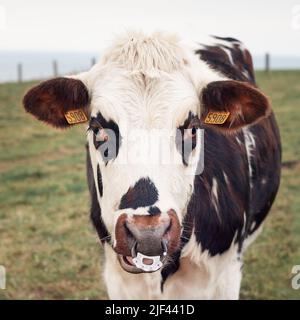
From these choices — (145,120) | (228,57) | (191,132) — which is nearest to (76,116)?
(145,120)

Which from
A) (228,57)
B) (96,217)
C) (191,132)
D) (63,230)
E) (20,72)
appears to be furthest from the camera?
(20,72)

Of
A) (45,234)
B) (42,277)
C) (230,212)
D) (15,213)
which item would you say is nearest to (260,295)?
(230,212)

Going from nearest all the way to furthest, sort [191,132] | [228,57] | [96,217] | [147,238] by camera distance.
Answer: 1. [147,238]
2. [191,132]
3. [96,217]
4. [228,57]

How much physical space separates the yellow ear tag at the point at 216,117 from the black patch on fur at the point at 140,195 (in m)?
0.62

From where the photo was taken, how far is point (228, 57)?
4363 mm

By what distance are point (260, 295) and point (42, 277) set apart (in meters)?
1.84

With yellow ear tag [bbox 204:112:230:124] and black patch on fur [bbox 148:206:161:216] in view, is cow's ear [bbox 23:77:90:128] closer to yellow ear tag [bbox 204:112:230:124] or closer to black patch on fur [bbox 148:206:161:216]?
yellow ear tag [bbox 204:112:230:124]

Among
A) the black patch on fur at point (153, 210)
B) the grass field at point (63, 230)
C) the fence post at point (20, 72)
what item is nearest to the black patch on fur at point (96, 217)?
the black patch on fur at point (153, 210)

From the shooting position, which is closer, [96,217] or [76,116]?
[76,116]

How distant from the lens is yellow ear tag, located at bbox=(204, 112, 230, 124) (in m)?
2.91

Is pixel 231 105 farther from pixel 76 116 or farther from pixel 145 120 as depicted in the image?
pixel 76 116

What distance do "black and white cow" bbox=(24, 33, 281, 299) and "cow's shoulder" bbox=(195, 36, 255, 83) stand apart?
571 millimetres

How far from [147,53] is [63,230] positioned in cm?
347

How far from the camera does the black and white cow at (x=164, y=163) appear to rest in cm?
248
